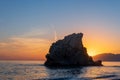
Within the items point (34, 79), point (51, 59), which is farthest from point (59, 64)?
point (34, 79)

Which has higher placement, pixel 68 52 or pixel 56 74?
pixel 68 52

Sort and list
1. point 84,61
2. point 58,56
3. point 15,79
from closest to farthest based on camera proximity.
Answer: point 15,79 < point 58,56 < point 84,61

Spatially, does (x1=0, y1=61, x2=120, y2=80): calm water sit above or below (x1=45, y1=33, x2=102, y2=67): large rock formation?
below

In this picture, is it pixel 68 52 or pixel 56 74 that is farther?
pixel 68 52

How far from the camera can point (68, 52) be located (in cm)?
13375

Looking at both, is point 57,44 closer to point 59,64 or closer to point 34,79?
point 59,64

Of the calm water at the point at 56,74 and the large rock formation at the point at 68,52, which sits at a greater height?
the large rock formation at the point at 68,52

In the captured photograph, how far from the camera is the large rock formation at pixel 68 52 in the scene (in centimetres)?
13275

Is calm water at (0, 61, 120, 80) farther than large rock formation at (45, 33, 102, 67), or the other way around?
large rock formation at (45, 33, 102, 67)

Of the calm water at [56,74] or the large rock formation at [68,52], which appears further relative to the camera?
the large rock formation at [68,52]

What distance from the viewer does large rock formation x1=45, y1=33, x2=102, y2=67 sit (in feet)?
436

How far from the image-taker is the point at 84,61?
143 m

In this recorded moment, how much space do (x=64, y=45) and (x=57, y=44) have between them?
13.4 ft

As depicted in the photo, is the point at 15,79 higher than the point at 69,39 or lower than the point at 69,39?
lower
